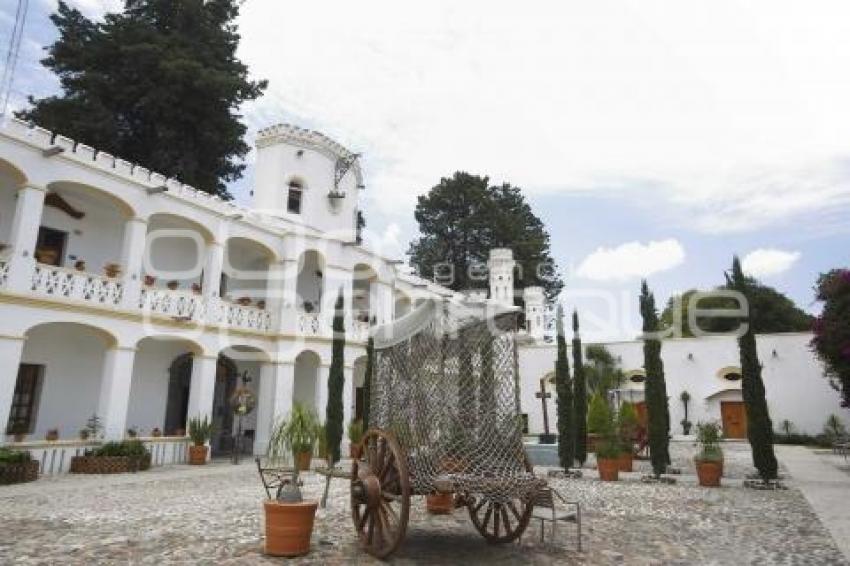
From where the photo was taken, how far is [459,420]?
5.89 metres

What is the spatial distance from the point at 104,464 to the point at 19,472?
1914 millimetres

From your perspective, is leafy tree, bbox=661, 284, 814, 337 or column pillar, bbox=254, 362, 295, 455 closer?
column pillar, bbox=254, 362, 295, 455

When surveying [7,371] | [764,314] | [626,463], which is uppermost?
[764,314]

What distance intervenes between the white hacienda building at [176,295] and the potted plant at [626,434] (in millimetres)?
8637

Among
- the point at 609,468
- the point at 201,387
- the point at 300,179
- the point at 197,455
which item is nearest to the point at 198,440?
the point at 197,455

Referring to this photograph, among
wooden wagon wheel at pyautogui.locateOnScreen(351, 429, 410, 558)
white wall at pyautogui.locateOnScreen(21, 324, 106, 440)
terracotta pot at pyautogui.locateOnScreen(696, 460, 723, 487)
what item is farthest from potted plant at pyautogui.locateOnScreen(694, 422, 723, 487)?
white wall at pyautogui.locateOnScreen(21, 324, 106, 440)

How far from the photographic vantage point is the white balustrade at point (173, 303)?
569 inches

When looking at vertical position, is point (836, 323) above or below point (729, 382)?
above

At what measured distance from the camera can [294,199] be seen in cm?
2080

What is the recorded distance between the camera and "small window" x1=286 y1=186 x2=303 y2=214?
20641 mm

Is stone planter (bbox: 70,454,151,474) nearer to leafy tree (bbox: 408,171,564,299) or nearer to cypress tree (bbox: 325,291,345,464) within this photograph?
cypress tree (bbox: 325,291,345,464)

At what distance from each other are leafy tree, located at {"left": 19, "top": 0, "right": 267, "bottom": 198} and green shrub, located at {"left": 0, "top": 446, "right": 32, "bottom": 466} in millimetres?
13913

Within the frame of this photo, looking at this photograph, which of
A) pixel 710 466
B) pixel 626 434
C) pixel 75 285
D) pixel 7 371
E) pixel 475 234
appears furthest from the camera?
pixel 475 234

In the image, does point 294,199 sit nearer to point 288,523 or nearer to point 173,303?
point 173,303
